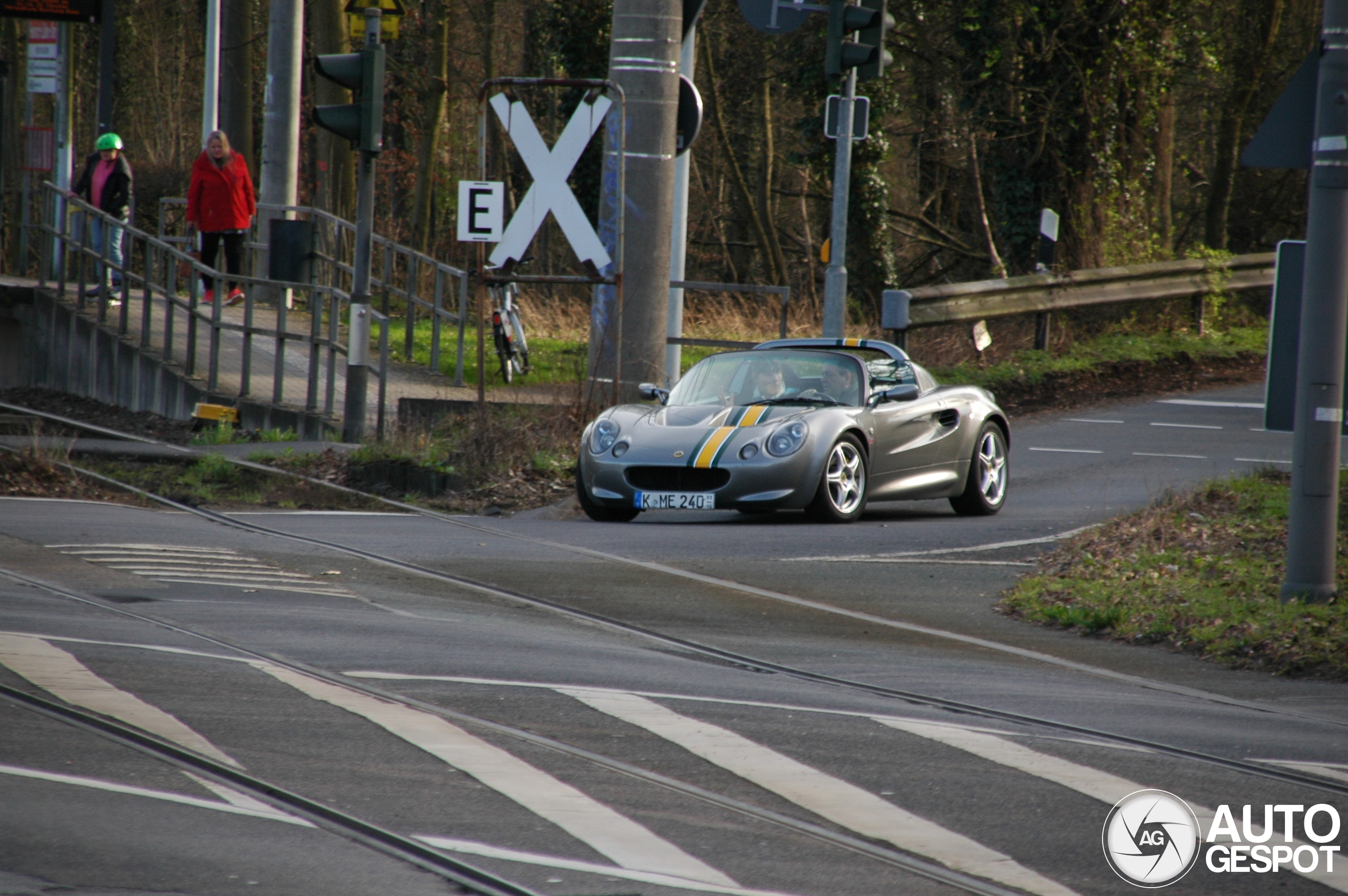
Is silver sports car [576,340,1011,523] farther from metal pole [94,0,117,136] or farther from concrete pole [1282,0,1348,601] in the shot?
Answer: metal pole [94,0,117,136]

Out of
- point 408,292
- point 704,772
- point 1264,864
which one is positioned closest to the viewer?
point 1264,864

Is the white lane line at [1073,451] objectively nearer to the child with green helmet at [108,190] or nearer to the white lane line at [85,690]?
the child with green helmet at [108,190]

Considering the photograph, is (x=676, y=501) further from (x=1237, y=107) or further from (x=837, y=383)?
(x=1237, y=107)

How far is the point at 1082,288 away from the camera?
886 inches

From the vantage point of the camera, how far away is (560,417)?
571 inches

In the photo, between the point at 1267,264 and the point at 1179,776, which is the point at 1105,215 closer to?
the point at 1267,264

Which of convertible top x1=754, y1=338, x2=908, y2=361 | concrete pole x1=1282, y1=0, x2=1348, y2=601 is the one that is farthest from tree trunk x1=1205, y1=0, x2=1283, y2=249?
concrete pole x1=1282, y1=0, x2=1348, y2=601

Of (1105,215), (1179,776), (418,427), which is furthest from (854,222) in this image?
(1179,776)

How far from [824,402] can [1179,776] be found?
716 cm

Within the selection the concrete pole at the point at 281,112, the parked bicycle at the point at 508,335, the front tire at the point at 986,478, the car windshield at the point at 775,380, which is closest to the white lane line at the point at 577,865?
the car windshield at the point at 775,380

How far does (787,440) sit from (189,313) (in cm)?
920

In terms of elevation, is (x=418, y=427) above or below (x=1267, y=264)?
below

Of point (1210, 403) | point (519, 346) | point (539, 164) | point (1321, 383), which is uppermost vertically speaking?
point (539, 164)

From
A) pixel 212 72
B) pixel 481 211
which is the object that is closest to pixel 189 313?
pixel 481 211
